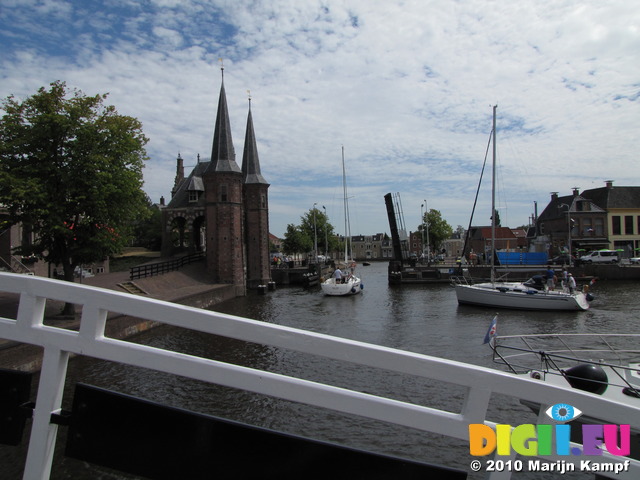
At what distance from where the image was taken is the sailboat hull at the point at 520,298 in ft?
83.2

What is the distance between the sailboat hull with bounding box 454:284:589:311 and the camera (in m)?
25.4

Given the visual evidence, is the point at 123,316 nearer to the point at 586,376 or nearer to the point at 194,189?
the point at 586,376

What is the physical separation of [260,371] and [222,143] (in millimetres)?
39955

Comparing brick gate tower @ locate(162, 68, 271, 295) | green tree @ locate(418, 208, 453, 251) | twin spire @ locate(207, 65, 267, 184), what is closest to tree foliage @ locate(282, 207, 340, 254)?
green tree @ locate(418, 208, 453, 251)

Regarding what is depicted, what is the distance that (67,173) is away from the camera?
17453 mm

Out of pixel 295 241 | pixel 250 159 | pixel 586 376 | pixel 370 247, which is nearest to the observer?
pixel 586 376

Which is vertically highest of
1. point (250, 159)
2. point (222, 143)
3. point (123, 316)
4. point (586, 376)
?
point (222, 143)

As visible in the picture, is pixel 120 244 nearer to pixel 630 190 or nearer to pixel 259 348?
pixel 259 348

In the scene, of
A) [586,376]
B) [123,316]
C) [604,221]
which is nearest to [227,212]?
[123,316]

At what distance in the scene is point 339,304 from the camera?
30719 mm

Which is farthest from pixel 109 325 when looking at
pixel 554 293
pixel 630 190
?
pixel 630 190

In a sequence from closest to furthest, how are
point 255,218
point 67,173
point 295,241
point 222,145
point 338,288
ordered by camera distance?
point 67,173
point 338,288
point 222,145
point 255,218
point 295,241

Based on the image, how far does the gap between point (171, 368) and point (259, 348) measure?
48.1 feet

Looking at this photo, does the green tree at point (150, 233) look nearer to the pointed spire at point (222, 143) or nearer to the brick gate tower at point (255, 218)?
the brick gate tower at point (255, 218)
